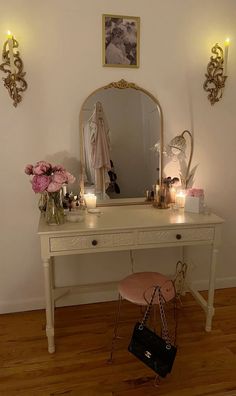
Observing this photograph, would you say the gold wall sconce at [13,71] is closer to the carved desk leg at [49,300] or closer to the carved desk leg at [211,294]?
the carved desk leg at [49,300]

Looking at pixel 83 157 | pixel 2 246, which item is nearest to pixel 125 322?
pixel 2 246

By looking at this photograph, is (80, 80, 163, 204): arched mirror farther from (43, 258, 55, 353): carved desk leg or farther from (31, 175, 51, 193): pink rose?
(43, 258, 55, 353): carved desk leg

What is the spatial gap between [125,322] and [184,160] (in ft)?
4.21

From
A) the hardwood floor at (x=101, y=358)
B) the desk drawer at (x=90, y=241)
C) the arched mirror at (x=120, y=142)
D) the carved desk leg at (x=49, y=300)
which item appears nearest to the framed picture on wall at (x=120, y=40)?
the arched mirror at (x=120, y=142)

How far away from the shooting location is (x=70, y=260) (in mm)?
2229

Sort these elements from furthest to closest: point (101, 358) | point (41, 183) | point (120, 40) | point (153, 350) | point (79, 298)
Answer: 1. point (79, 298)
2. point (120, 40)
3. point (101, 358)
4. point (41, 183)
5. point (153, 350)

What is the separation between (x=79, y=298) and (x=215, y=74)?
2.01m

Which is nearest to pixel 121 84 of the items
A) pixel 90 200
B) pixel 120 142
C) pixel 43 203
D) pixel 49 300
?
pixel 120 142

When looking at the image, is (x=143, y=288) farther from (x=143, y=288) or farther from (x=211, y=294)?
(x=211, y=294)

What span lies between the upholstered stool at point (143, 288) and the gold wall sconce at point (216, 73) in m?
1.38

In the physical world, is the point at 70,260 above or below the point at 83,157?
below

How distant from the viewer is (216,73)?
214 centimetres

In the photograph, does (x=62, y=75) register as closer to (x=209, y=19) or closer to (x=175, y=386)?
(x=209, y=19)

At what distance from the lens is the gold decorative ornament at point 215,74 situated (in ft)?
6.95
